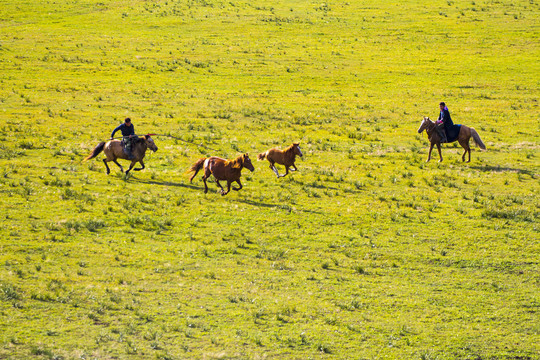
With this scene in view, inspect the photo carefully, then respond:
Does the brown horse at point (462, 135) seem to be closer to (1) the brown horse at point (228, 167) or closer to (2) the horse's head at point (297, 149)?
(2) the horse's head at point (297, 149)

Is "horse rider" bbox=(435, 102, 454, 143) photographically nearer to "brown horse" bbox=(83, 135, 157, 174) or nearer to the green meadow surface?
the green meadow surface

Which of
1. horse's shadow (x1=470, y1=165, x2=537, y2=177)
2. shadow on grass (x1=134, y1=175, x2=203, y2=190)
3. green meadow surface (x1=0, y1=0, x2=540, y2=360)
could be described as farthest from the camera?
horse's shadow (x1=470, y1=165, x2=537, y2=177)

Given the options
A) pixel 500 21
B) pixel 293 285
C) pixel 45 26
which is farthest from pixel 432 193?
pixel 45 26

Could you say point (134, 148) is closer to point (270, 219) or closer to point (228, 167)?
point (228, 167)

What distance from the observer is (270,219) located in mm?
25031

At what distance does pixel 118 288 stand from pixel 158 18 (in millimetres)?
72226

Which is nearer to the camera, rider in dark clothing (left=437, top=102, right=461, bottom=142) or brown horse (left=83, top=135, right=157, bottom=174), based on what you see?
brown horse (left=83, top=135, right=157, bottom=174)

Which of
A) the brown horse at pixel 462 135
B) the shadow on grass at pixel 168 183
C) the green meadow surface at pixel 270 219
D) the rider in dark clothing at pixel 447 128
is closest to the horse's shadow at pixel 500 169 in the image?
the green meadow surface at pixel 270 219

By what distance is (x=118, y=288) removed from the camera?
60.3 feet

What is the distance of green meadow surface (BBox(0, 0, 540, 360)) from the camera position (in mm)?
16531

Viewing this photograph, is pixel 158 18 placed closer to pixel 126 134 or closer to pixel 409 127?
pixel 409 127

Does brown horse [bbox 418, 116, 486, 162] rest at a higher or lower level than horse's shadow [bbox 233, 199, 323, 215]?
higher

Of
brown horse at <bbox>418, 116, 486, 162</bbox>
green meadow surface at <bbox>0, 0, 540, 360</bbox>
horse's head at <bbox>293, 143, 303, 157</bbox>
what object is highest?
brown horse at <bbox>418, 116, 486, 162</bbox>

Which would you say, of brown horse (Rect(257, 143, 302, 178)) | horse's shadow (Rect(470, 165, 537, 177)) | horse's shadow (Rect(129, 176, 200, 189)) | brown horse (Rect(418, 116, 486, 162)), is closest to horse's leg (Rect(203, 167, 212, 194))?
horse's shadow (Rect(129, 176, 200, 189))
